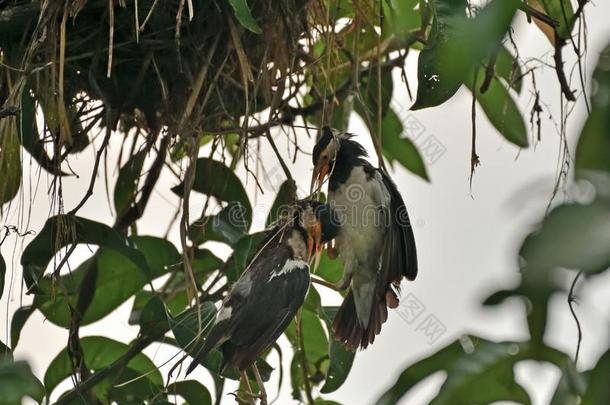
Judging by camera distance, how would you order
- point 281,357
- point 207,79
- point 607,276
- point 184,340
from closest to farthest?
point 607,276
point 184,340
point 207,79
point 281,357

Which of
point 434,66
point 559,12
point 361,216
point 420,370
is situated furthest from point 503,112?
point 420,370

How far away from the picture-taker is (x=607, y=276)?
229 mm

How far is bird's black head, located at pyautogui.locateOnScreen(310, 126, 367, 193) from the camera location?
1397mm

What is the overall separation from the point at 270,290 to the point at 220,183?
267mm

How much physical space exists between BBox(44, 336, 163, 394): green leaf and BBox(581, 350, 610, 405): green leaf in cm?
126

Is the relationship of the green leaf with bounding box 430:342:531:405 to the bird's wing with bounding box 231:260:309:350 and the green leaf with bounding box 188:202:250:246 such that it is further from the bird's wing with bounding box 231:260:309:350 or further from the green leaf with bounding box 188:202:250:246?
the green leaf with bounding box 188:202:250:246

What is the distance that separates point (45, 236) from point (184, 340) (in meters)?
0.26

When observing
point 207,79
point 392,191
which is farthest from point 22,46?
point 392,191

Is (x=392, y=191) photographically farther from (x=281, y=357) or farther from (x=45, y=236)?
(x=45, y=236)

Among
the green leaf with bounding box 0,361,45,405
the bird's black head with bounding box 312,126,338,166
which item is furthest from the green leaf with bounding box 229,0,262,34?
the green leaf with bounding box 0,361,45,405

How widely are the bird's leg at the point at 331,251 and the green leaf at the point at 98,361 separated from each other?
1.06 ft

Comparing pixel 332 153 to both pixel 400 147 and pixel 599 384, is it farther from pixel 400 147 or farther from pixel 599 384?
pixel 599 384

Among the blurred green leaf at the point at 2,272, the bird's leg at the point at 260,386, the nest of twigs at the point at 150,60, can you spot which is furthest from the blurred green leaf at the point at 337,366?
the blurred green leaf at the point at 2,272

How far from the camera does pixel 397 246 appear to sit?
1331 millimetres
